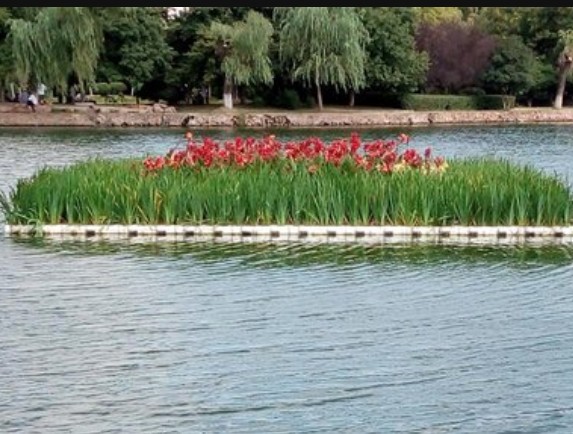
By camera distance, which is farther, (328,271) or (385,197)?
(385,197)

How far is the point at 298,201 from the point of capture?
51.1ft

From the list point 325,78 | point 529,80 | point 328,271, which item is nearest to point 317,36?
point 325,78

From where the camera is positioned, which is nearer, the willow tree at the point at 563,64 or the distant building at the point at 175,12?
the willow tree at the point at 563,64

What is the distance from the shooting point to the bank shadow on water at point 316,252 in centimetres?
1358

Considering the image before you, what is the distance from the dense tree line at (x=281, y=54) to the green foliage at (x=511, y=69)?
0.07 m

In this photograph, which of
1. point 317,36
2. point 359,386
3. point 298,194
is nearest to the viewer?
point 359,386

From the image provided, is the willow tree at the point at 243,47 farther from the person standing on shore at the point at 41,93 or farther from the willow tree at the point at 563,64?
the willow tree at the point at 563,64

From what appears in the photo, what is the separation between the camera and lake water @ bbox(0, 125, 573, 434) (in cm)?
768

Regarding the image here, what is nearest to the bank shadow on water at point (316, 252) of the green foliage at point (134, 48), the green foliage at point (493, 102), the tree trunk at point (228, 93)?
the tree trunk at point (228, 93)

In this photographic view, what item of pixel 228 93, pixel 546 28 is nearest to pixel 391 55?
pixel 228 93

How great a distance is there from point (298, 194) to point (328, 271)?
2854mm

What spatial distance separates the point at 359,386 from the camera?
8281mm

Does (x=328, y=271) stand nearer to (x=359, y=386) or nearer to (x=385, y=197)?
(x=385, y=197)

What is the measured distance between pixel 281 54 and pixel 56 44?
10050 mm
